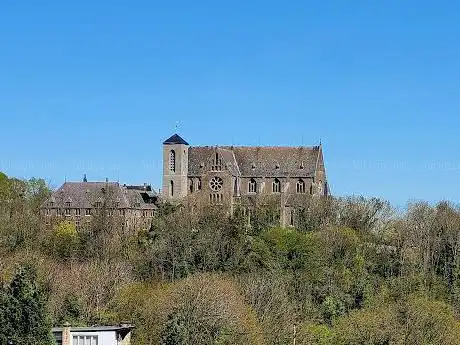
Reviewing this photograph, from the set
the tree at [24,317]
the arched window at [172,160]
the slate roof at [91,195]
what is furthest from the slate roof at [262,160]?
the tree at [24,317]

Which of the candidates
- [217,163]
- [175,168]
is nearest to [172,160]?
[175,168]

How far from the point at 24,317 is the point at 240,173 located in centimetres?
6266

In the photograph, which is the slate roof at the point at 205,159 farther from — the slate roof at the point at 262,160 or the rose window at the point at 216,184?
the rose window at the point at 216,184

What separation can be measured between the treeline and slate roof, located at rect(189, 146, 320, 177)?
19.9 feet

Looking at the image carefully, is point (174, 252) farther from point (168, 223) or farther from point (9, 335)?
point (9, 335)

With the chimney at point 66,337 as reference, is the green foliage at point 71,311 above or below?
above

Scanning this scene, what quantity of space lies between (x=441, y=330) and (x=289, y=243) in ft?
112

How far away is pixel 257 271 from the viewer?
75375 millimetres

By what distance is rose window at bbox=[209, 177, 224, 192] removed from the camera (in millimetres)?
98938

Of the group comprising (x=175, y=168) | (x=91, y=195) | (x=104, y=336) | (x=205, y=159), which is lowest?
(x=104, y=336)

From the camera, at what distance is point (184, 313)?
4503cm

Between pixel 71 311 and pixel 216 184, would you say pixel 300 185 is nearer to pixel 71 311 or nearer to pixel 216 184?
pixel 216 184

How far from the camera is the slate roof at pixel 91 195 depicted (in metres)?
96.9

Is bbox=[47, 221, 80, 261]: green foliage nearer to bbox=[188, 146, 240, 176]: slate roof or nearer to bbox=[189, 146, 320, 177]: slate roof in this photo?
bbox=[188, 146, 240, 176]: slate roof
